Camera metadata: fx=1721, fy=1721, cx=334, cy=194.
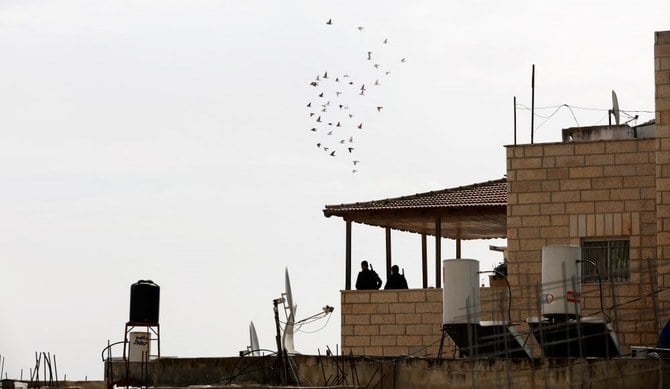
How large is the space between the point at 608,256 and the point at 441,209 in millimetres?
4934

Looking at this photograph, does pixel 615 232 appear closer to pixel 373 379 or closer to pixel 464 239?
pixel 373 379

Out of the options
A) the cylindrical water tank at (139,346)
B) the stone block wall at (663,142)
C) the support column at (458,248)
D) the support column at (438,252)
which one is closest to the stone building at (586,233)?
the stone block wall at (663,142)

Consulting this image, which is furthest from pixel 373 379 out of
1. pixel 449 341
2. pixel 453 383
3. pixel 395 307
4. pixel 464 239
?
pixel 464 239

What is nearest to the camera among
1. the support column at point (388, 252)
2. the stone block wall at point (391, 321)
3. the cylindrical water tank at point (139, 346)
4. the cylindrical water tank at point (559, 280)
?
the cylindrical water tank at point (559, 280)

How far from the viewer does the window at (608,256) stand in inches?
1066

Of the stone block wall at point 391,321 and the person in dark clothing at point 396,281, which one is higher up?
the person in dark clothing at point 396,281

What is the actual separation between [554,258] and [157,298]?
Result: 9.42 m

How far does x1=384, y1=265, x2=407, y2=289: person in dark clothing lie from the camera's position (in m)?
30.9

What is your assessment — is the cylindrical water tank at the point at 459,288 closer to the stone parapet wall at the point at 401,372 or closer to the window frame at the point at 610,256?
the stone parapet wall at the point at 401,372

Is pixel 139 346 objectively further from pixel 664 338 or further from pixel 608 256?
pixel 664 338

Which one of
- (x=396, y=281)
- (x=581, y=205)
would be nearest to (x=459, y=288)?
(x=581, y=205)

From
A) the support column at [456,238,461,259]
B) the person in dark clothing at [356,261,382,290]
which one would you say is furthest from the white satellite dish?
the support column at [456,238,461,259]

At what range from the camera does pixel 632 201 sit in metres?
27.4

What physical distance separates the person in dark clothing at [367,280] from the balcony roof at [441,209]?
1.35 meters
